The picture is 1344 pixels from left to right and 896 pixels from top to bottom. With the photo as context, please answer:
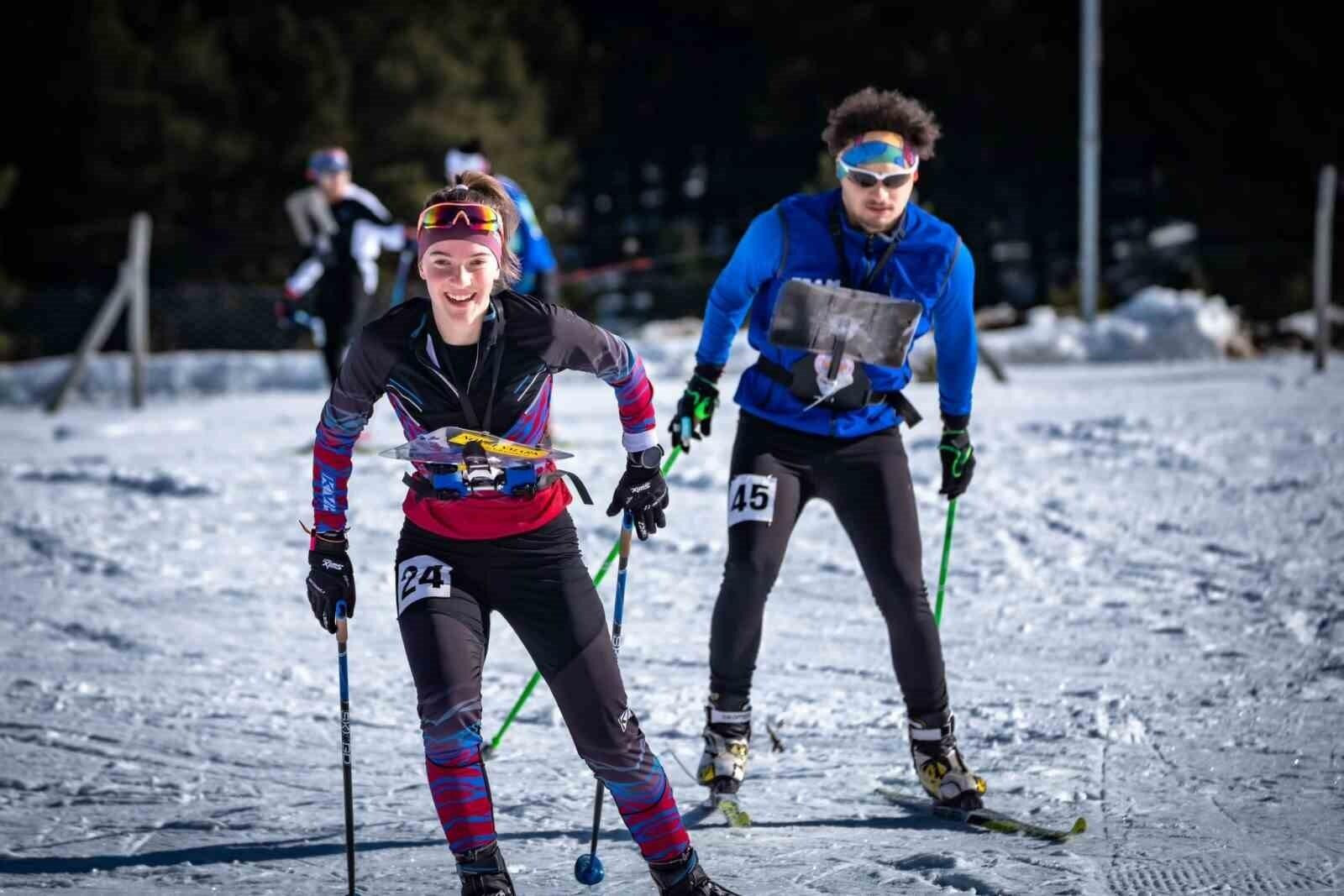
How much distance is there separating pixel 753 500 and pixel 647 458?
63 cm

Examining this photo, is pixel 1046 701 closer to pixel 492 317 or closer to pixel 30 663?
pixel 492 317

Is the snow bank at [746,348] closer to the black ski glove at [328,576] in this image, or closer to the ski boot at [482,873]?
the black ski glove at [328,576]

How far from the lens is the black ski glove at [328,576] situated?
3703mm

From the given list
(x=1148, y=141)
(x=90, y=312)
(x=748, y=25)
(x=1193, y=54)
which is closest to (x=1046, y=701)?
(x=90, y=312)

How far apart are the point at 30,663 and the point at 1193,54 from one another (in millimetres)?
19680

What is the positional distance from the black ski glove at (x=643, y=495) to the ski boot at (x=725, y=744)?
2.77ft

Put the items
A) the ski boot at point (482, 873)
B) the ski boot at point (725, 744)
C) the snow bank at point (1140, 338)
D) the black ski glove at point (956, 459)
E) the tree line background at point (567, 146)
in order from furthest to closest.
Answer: the tree line background at point (567, 146) < the snow bank at point (1140, 338) < the black ski glove at point (956, 459) < the ski boot at point (725, 744) < the ski boot at point (482, 873)

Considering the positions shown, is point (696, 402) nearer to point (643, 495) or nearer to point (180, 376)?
point (643, 495)

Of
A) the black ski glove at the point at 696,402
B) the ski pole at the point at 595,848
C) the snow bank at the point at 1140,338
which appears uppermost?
the snow bank at the point at 1140,338

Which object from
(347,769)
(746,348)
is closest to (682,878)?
(347,769)

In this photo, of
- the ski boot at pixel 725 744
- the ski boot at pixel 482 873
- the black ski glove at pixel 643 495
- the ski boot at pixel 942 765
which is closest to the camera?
the ski boot at pixel 482 873

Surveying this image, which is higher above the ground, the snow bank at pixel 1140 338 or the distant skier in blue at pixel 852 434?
the snow bank at pixel 1140 338

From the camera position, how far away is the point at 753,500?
4.46 m

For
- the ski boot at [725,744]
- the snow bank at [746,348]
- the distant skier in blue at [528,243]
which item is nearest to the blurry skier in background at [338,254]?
the distant skier in blue at [528,243]
